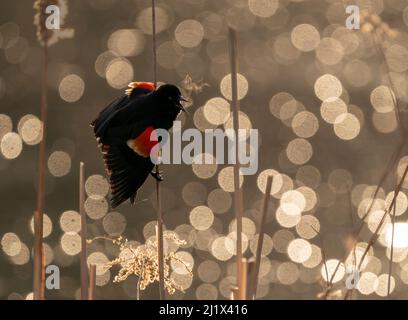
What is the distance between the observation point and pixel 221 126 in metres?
10.9

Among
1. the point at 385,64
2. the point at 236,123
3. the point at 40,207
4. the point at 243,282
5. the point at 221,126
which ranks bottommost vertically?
the point at 243,282

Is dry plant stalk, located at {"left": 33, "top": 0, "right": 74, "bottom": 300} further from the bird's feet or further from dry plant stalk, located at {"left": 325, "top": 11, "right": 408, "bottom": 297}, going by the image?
dry plant stalk, located at {"left": 325, "top": 11, "right": 408, "bottom": 297}

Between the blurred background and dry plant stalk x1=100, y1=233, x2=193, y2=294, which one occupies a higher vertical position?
the blurred background

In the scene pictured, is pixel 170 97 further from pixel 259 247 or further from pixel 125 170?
pixel 259 247

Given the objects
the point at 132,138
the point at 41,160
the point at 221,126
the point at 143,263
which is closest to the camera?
the point at 41,160

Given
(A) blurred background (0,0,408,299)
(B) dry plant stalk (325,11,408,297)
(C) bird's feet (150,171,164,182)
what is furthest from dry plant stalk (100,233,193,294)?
(A) blurred background (0,0,408,299)

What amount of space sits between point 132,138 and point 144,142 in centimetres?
5

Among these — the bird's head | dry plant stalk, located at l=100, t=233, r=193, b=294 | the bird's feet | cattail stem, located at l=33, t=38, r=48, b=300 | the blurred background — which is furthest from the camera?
the blurred background

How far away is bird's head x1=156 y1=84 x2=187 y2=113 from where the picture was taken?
10.1 feet

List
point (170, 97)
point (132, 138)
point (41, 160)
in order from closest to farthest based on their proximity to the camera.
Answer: point (41, 160)
point (132, 138)
point (170, 97)

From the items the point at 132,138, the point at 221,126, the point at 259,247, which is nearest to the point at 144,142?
the point at 132,138

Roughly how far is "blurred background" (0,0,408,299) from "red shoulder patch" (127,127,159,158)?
2.65 meters

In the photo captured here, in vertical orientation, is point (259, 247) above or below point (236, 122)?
below
